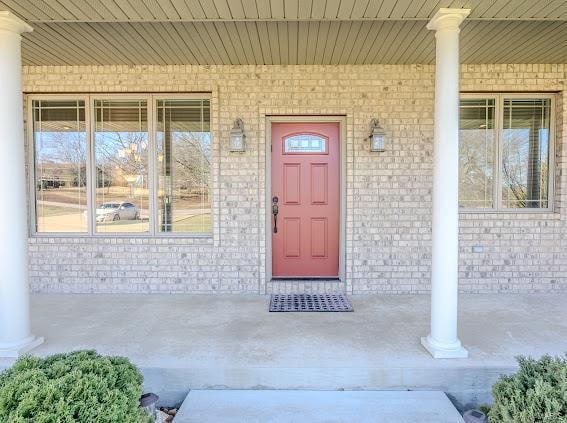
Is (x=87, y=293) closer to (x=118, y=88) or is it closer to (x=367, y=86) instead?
(x=118, y=88)

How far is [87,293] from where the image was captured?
4578 mm

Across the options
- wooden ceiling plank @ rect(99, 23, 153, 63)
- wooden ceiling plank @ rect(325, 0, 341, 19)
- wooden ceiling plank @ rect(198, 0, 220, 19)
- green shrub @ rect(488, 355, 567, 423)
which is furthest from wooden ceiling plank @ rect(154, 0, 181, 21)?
green shrub @ rect(488, 355, 567, 423)

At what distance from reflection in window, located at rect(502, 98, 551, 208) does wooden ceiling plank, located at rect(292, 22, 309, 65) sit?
2500 mm

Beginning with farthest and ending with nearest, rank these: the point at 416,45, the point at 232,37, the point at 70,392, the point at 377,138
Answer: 1. the point at 377,138
2. the point at 416,45
3. the point at 232,37
4. the point at 70,392

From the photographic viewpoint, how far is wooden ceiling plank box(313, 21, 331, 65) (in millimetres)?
3414

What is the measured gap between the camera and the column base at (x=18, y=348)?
2902 mm

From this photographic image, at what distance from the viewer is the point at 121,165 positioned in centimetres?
463

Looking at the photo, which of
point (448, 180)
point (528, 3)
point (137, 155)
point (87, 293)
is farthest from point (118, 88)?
point (528, 3)

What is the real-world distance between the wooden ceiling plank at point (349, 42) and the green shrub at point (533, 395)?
9.43ft

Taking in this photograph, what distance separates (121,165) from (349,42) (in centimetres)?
294

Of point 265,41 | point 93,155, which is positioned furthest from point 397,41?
point 93,155

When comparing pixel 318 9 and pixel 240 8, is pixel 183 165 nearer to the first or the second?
pixel 240 8

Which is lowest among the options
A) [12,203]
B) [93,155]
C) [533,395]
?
[533,395]

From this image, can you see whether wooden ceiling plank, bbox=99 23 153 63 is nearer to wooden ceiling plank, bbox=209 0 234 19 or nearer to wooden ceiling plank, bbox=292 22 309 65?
wooden ceiling plank, bbox=209 0 234 19
